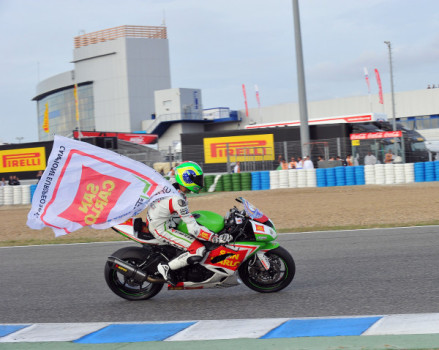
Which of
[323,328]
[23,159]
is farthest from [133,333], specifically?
[23,159]

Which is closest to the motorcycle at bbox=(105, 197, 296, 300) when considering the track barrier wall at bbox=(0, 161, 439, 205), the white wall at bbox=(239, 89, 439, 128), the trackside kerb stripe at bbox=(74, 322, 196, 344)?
the trackside kerb stripe at bbox=(74, 322, 196, 344)

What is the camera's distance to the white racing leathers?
21.3 ft

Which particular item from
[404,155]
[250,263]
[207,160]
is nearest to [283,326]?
[250,263]

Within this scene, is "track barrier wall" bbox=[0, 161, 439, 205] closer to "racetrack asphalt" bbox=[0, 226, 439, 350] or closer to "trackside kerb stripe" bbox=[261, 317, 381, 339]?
"racetrack asphalt" bbox=[0, 226, 439, 350]

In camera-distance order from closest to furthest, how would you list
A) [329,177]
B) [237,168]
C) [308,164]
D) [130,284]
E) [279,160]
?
[130,284] < [329,177] < [308,164] < [237,168] < [279,160]

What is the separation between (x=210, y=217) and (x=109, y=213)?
107cm

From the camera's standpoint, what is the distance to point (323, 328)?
205 inches

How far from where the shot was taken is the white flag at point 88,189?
21.6 feet

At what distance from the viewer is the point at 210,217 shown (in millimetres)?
6762

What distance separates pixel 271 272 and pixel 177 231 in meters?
1.11

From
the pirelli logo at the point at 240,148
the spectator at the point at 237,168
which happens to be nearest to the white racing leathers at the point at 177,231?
the spectator at the point at 237,168

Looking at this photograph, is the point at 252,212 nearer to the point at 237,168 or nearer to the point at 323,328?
the point at 323,328

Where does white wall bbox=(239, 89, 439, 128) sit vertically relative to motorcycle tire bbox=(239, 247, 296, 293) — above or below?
above

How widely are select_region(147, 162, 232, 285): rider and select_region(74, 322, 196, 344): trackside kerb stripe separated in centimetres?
92
